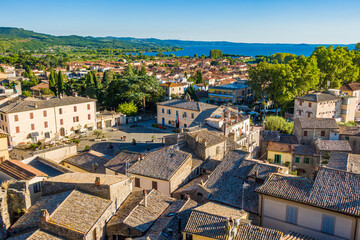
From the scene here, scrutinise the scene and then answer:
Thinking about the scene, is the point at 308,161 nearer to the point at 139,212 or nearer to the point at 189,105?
the point at 139,212

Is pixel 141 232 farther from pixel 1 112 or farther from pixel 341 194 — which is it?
pixel 1 112

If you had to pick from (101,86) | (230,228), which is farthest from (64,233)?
(101,86)

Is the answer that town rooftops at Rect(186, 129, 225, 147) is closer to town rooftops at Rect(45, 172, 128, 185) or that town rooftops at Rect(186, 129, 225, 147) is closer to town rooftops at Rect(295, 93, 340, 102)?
town rooftops at Rect(45, 172, 128, 185)

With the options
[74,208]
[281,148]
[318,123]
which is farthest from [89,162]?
[318,123]

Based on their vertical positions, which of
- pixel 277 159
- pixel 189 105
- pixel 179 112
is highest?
pixel 189 105

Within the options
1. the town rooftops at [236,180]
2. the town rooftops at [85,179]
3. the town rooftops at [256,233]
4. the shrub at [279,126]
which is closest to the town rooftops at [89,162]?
the town rooftops at [85,179]

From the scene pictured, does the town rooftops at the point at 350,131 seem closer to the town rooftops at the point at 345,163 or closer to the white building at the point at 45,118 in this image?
the town rooftops at the point at 345,163
